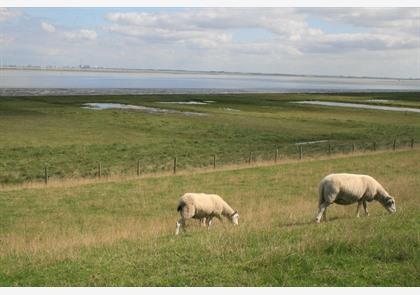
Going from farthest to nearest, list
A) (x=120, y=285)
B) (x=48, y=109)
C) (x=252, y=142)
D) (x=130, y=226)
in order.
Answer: (x=48, y=109), (x=252, y=142), (x=130, y=226), (x=120, y=285)

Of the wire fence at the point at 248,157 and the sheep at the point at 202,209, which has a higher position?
the sheep at the point at 202,209

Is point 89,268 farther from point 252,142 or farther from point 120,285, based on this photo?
point 252,142

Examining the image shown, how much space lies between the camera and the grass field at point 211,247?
9461mm

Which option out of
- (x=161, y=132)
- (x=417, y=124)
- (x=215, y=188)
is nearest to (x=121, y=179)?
(x=215, y=188)

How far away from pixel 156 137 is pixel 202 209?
37.7 metres

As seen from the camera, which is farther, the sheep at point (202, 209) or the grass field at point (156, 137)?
the grass field at point (156, 137)

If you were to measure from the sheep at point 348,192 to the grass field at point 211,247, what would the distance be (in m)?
0.64

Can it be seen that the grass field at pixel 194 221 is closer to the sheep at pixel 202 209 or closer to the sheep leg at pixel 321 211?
the sheep at pixel 202 209

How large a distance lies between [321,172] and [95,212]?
1613 cm

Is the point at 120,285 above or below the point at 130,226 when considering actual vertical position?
above

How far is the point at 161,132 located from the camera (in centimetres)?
5922

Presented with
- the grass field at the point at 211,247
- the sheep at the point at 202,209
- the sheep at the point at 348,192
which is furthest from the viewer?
the sheep at the point at 202,209

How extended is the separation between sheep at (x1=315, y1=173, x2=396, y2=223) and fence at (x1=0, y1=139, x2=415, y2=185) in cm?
1896

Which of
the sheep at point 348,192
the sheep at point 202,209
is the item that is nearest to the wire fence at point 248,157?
the sheep at point 202,209
